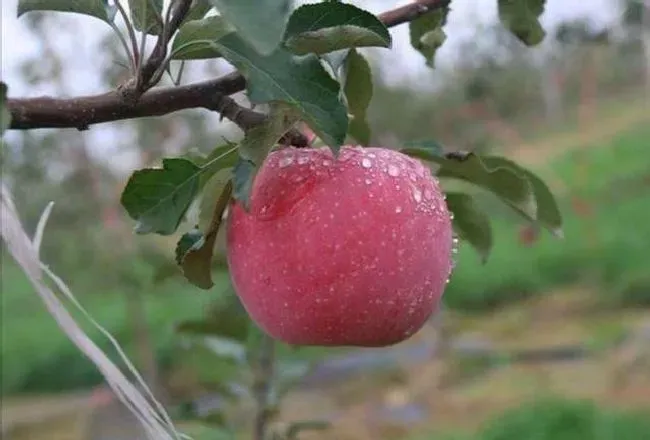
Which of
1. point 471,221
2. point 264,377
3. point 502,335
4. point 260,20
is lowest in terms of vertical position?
point 502,335

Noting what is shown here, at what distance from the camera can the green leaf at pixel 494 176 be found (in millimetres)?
652

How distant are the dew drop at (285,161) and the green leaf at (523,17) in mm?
263

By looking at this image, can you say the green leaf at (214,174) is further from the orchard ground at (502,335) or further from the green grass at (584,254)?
the green grass at (584,254)

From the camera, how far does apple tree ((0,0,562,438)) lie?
50cm

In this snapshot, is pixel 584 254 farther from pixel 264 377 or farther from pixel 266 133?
pixel 266 133

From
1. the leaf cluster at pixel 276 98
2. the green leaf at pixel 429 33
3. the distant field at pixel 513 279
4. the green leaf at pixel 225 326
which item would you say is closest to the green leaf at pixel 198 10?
the leaf cluster at pixel 276 98

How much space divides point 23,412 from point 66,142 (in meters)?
1.63

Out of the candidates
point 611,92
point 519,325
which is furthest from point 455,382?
point 611,92

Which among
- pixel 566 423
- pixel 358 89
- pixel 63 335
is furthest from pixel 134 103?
pixel 63 335

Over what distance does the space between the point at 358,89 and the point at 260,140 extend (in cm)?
21

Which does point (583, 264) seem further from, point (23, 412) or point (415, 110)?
point (23, 412)

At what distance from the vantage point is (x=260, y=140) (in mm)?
529

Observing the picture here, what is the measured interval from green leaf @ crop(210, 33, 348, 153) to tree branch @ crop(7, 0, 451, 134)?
0.04 metres

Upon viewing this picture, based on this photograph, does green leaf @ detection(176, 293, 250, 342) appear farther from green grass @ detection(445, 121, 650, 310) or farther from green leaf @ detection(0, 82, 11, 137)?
green grass @ detection(445, 121, 650, 310)
